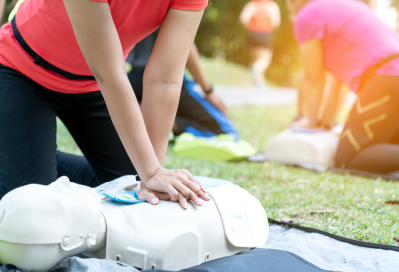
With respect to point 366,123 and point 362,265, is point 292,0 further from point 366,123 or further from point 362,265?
point 362,265

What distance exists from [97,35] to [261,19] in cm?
873

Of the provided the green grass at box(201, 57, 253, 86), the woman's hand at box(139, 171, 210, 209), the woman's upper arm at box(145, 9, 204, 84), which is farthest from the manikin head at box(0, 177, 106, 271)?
the green grass at box(201, 57, 253, 86)

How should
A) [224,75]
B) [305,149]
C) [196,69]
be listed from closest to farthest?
[305,149] → [196,69] → [224,75]

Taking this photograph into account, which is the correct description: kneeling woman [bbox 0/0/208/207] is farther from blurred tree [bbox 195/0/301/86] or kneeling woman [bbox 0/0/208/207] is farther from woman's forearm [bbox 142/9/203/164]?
blurred tree [bbox 195/0/301/86]

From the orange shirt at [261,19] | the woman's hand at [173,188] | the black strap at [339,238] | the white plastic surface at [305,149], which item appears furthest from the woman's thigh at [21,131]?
the orange shirt at [261,19]

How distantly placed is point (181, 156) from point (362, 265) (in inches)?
86.0

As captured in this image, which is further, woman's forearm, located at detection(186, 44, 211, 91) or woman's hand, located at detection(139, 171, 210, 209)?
woman's forearm, located at detection(186, 44, 211, 91)

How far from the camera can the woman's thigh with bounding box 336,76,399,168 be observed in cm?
271

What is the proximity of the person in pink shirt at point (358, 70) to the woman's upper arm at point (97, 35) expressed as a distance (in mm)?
2067

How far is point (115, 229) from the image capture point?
3.93ft

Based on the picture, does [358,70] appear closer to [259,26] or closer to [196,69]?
[196,69]

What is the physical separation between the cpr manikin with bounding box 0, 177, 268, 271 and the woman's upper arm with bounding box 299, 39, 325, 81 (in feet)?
7.09

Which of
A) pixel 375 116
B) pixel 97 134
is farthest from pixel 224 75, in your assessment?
pixel 97 134

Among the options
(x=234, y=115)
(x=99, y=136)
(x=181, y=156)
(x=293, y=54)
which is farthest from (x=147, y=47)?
(x=293, y=54)
